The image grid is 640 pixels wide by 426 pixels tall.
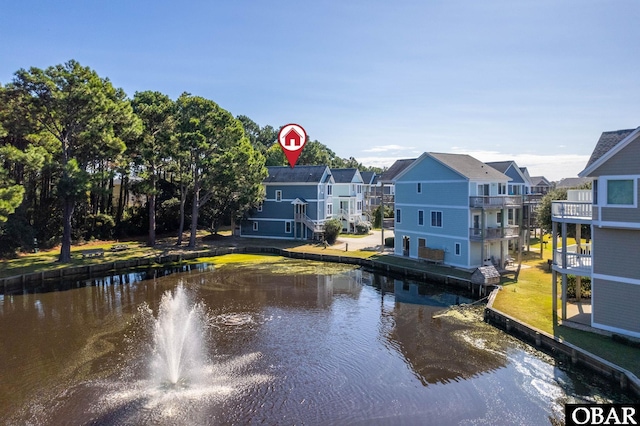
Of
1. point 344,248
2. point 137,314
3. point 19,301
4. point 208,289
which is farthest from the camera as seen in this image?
point 344,248

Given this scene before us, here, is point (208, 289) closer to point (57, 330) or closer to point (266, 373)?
point (57, 330)

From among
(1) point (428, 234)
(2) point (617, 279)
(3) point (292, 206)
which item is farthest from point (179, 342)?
(3) point (292, 206)

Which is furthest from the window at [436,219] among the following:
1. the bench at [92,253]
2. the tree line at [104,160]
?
the bench at [92,253]

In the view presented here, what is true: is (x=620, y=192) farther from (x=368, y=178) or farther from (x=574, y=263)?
(x=368, y=178)

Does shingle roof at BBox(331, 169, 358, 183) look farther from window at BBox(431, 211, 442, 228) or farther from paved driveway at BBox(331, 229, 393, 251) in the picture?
window at BBox(431, 211, 442, 228)

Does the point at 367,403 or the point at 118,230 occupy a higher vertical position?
the point at 118,230

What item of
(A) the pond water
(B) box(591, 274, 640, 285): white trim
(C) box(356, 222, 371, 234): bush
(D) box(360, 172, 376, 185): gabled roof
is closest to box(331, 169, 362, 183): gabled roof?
(C) box(356, 222, 371, 234): bush

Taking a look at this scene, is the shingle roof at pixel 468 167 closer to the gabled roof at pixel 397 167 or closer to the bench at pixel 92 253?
the gabled roof at pixel 397 167

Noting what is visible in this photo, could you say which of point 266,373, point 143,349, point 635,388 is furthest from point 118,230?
point 635,388
